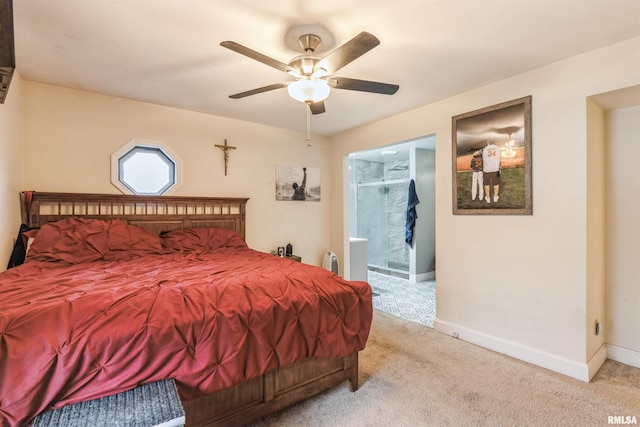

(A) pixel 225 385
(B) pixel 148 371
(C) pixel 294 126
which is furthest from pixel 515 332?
(C) pixel 294 126

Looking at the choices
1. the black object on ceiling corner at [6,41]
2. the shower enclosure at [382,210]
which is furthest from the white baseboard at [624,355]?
the black object on ceiling corner at [6,41]

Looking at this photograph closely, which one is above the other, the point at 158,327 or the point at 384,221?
the point at 384,221

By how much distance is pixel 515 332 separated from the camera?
8.62ft

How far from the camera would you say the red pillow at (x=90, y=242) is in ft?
8.05

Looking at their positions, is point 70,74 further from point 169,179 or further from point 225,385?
point 225,385

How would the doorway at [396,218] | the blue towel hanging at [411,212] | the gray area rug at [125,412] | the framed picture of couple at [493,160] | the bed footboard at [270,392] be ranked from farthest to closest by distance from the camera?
1. the blue towel hanging at [411,212]
2. the doorway at [396,218]
3. the framed picture of couple at [493,160]
4. the bed footboard at [270,392]
5. the gray area rug at [125,412]

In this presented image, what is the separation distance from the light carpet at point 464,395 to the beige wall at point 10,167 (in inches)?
98.7

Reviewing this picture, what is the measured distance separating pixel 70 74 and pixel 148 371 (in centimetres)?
271

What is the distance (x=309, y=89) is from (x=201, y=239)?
83.4 inches

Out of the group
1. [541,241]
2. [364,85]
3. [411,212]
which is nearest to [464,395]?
[541,241]

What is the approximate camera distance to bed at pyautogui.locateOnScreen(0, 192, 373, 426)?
119 cm

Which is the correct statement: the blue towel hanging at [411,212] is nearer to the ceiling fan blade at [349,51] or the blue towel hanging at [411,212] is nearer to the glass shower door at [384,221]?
the glass shower door at [384,221]

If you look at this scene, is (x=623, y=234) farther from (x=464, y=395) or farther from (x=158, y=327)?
(x=158, y=327)

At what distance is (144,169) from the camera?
11.1ft
